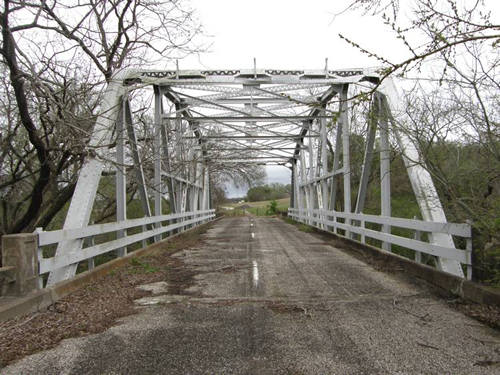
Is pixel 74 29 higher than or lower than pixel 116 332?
higher

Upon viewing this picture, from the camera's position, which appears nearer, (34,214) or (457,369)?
(457,369)

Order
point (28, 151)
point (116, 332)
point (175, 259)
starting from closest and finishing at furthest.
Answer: point (116, 332) < point (175, 259) < point (28, 151)

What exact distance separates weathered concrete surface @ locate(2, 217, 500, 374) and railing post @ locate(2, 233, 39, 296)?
126 cm

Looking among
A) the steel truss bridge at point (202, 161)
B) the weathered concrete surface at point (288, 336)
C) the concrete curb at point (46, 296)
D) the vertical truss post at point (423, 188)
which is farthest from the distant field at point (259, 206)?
the weathered concrete surface at point (288, 336)

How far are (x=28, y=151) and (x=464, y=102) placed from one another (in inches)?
424

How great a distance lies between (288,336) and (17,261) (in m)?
3.31

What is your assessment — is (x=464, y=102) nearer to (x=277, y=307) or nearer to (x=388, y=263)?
(x=388, y=263)

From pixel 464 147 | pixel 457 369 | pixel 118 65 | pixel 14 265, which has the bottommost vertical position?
pixel 457 369

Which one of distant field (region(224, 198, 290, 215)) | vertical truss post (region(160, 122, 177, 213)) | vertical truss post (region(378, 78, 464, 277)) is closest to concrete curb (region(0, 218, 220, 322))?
vertical truss post (region(378, 78, 464, 277))

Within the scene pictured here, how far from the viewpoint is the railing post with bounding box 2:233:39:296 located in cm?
485

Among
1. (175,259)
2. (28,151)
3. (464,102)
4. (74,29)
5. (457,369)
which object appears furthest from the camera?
(28,151)

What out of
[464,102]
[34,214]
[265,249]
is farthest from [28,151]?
[464,102]

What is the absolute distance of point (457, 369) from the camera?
130 inches

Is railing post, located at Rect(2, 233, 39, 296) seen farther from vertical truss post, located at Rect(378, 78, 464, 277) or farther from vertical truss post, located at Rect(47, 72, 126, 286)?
vertical truss post, located at Rect(378, 78, 464, 277)
